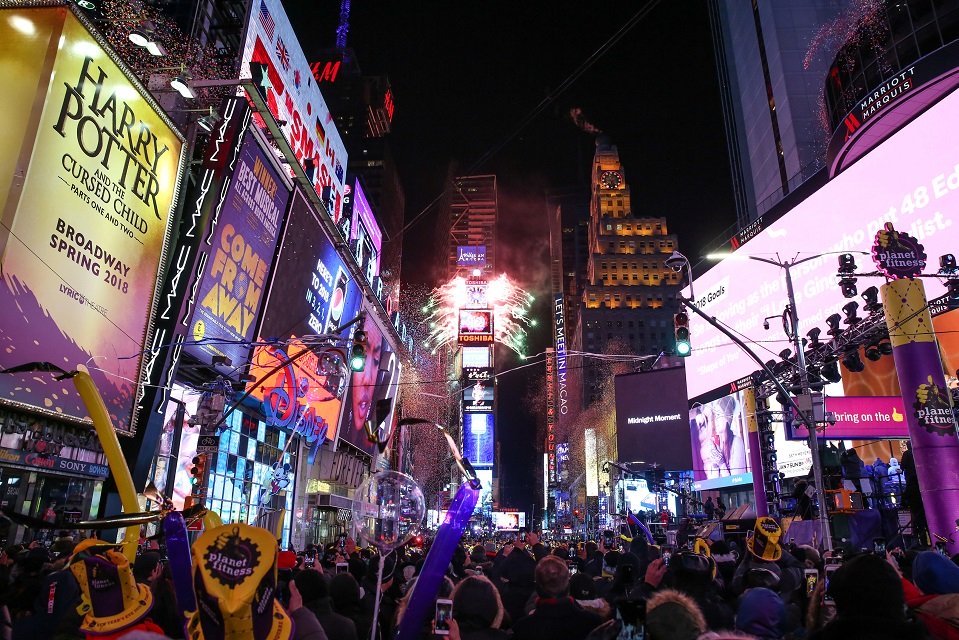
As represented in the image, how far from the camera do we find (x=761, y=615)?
3.79 meters

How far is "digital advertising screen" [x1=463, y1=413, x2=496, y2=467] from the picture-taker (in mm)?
119625

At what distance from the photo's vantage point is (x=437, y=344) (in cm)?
12056

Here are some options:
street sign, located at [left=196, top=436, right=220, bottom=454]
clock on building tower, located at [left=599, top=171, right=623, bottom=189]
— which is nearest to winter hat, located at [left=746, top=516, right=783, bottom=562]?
street sign, located at [left=196, top=436, right=220, bottom=454]

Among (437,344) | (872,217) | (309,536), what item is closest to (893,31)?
(872,217)

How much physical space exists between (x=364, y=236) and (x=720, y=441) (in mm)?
29852

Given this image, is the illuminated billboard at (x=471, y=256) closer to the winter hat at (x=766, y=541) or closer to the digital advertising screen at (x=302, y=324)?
the digital advertising screen at (x=302, y=324)

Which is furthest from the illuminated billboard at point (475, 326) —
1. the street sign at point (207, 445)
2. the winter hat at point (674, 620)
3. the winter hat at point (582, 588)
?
the winter hat at point (674, 620)

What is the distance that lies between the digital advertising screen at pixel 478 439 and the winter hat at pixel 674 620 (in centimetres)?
11466

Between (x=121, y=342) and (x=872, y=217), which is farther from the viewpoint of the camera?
(x=872, y=217)

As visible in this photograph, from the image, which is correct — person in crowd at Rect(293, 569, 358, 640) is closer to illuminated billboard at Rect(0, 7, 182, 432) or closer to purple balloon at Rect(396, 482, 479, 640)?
Result: purple balloon at Rect(396, 482, 479, 640)

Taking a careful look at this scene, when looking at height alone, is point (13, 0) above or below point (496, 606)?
above

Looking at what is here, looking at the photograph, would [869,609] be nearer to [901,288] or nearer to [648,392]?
[901,288]

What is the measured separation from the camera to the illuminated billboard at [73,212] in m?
14.1

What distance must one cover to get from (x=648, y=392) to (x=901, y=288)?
2813 cm
